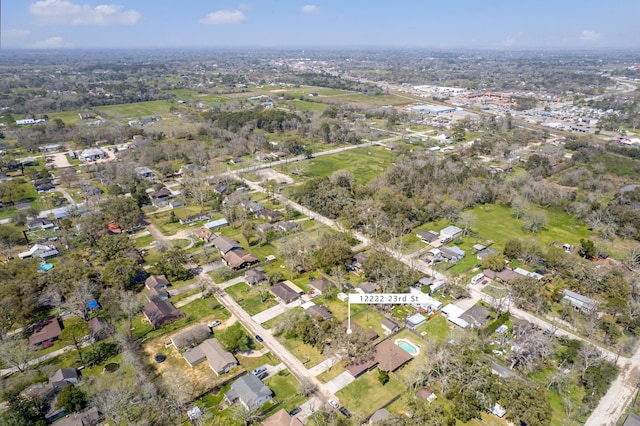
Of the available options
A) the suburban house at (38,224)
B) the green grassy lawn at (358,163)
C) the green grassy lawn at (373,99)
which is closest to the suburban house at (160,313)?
the suburban house at (38,224)

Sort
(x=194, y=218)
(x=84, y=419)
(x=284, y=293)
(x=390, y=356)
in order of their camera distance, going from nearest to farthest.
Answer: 1. (x=84, y=419)
2. (x=390, y=356)
3. (x=284, y=293)
4. (x=194, y=218)

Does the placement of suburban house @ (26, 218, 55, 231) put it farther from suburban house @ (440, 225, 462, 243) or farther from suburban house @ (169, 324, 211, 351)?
suburban house @ (440, 225, 462, 243)

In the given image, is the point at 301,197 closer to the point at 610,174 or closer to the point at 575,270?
the point at 575,270

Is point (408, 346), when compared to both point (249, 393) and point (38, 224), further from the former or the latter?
point (38, 224)

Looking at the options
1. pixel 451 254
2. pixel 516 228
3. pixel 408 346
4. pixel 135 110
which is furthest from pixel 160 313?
pixel 135 110

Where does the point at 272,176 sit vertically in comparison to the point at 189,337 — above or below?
above

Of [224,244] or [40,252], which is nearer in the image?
[40,252]

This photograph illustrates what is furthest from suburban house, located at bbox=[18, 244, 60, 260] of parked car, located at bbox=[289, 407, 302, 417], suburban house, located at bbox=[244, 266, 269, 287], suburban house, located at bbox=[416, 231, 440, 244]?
suburban house, located at bbox=[416, 231, 440, 244]
